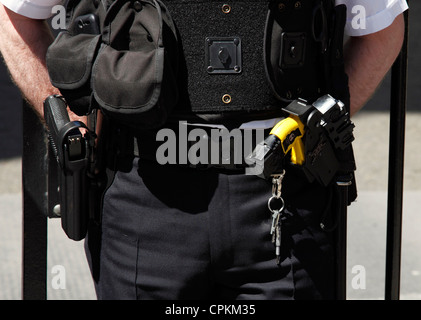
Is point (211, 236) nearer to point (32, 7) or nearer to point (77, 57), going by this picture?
point (77, 57)

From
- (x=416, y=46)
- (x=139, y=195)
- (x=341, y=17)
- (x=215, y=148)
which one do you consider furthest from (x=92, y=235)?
(x=416, y=46)

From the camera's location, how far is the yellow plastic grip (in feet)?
5.69

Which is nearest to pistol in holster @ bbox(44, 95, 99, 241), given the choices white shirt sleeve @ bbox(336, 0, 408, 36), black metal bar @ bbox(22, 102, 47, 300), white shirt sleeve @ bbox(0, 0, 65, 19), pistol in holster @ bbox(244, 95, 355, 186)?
white shirt sleeve @ bbox(0, 0, 65, 19)

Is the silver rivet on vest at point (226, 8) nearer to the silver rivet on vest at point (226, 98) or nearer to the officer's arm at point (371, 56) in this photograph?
the silver rivet on vest at point (226, 98)

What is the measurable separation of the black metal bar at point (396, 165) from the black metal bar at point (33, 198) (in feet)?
3.40

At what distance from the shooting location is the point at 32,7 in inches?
75.4

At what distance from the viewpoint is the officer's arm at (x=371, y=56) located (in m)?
1.98

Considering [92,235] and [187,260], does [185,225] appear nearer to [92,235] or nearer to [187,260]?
[187,260]

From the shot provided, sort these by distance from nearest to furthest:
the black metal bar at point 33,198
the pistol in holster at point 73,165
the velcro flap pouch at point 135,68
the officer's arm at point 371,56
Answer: the velcro flap pouch at point 135,68, the pistol in holster at point 73,165, the officer's arm at point 371,56, the black metal bar at point 33,198

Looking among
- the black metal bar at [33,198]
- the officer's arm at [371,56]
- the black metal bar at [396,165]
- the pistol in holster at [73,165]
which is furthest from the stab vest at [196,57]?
the black metal bar at [33,198]

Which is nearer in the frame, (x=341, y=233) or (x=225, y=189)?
(x=225, y=189)

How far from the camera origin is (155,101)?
66.6 inches

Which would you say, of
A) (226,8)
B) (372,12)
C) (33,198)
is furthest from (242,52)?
(33,198)

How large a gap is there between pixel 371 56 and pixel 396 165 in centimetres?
32
